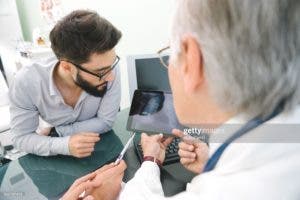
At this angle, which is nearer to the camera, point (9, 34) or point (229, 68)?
point (229, 68)

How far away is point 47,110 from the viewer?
1.23m

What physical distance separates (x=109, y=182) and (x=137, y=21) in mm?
1482

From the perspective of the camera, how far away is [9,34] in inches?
118

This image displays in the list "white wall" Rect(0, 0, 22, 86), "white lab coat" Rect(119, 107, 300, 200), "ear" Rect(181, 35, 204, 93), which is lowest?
"white wall" Rect(0, 0, 22, 86)

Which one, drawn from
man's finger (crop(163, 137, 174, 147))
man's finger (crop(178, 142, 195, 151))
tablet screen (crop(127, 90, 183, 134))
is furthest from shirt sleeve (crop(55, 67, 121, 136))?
man's finger (crop(178, 142, 195, 151))

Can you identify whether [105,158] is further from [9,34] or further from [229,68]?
[9,34]

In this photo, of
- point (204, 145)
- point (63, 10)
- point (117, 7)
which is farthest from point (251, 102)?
point (63, 10)

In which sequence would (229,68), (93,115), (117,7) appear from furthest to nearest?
(117,7)
(93,115)
(229,68)

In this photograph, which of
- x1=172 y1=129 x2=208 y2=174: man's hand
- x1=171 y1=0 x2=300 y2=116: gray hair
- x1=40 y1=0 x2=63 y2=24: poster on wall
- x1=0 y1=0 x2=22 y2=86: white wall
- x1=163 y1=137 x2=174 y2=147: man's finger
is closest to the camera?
x1=171 y1=0 x2=300 y2=116: gray hair

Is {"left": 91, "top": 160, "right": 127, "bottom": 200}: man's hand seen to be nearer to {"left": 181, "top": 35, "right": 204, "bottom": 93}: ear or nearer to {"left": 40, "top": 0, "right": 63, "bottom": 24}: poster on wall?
{"left": 181, "top": 35, "right": 204, "bottom": 93}: ear

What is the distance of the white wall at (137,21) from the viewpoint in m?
1.92

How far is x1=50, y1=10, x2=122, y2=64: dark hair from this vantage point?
1.04 metres

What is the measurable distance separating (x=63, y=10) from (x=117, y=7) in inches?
27.1

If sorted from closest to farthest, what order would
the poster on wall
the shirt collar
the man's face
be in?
the man's face
the shirt collar
the poster on wall
